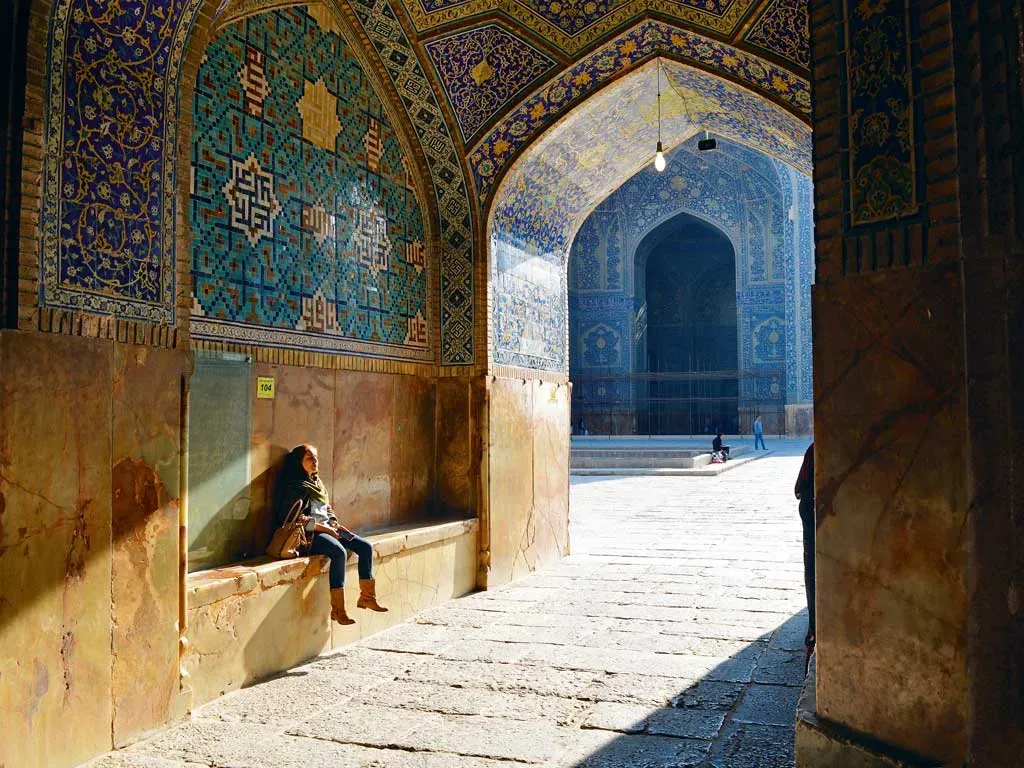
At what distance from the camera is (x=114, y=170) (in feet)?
→ 12.1

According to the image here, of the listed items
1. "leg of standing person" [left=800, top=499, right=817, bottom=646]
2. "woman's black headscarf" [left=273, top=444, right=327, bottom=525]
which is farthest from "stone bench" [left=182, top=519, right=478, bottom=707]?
"leg of standing person" [left=800, top=499, right=817, bottom=646]

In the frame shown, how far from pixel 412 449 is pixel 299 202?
2.09 m

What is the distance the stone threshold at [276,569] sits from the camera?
416 cm

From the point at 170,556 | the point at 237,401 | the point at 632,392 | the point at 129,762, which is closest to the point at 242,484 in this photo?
the point at 237,401

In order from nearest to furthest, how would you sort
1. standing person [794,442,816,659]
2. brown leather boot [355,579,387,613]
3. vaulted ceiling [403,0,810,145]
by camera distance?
standing person [794,442,816,659] → brown leather boot [355,579,387,613] → vaulted ceiling [403,0,810,145]

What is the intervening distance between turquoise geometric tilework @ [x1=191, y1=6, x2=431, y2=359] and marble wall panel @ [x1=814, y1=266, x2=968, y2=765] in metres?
3.19

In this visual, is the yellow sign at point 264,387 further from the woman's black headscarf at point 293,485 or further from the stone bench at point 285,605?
the stone bench at point 285,605

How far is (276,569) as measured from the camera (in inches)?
181

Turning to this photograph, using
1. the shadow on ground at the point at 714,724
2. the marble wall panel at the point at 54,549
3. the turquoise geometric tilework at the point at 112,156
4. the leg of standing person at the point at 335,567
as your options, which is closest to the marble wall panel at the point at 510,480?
the leg of standing person at the point at 335,567

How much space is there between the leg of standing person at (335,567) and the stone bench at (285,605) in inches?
2.4

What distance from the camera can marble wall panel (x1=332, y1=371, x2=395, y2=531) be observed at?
5.69m

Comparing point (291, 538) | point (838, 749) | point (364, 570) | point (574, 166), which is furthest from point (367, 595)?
point (574, 166)

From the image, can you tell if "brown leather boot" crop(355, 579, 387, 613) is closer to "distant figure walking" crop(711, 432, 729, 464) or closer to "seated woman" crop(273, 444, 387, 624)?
"seated woman" crop(273, 444, 387, 624)

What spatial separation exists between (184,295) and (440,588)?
3058 millimetres
